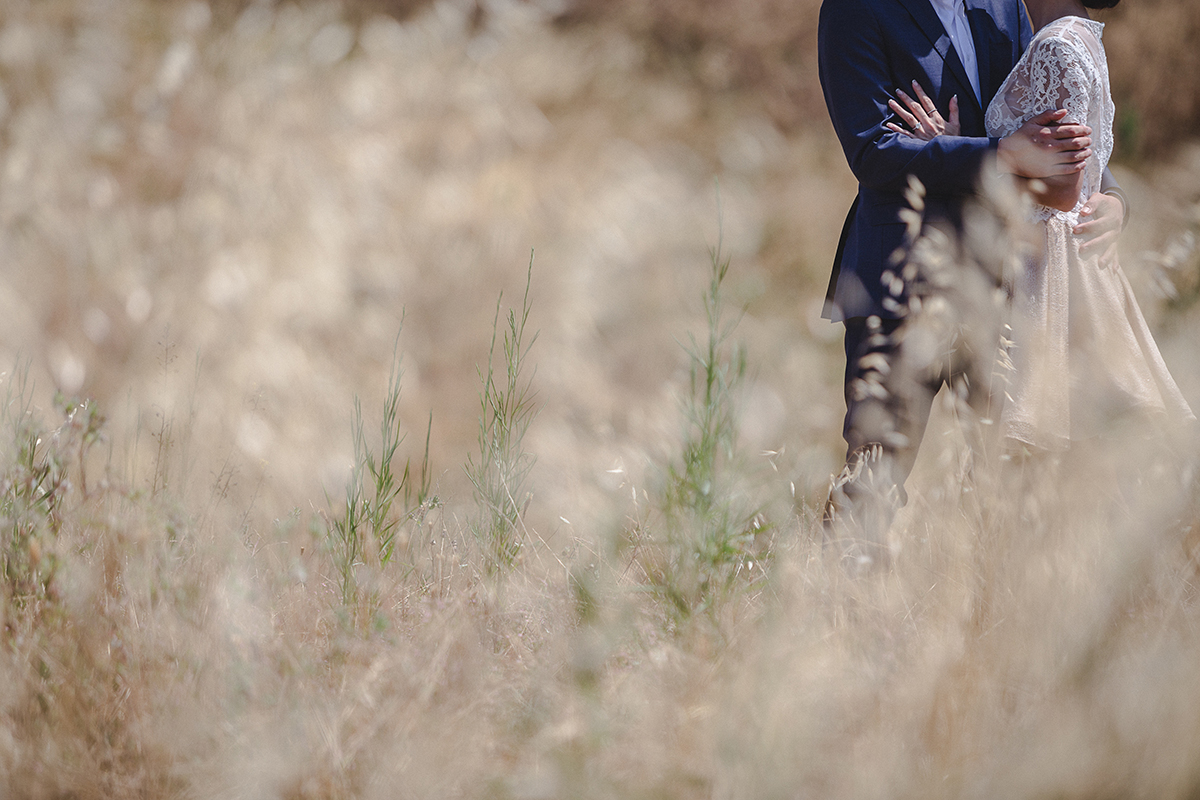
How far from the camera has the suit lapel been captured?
1.58 meters

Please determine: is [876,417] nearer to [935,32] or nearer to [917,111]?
[917,111]

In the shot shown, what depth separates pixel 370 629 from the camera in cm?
126

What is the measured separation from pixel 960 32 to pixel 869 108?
0.82ft

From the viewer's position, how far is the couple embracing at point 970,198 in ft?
4.72

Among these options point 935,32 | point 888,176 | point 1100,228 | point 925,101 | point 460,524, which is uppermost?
point 935,32

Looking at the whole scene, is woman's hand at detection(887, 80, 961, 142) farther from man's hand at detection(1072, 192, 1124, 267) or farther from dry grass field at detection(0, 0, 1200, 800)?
dry grass field at detection(0, 0, 1200, 800)

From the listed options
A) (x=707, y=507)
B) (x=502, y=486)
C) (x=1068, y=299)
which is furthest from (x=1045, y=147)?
(x=502, y=486)

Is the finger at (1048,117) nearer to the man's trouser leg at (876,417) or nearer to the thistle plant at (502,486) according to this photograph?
the man's trouser leg at (876,417)

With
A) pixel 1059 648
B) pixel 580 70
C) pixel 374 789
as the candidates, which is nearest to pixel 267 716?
pixel 374 789

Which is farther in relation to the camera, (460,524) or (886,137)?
(460,524)

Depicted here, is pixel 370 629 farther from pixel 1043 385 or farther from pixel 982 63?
pixel 982 63

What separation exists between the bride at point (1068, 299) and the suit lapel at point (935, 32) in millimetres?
84

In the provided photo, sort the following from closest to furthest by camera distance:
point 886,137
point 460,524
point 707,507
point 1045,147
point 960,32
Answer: point 707,507 < point 1045,147 < point 886,137 < point 960,32 < point 460,524

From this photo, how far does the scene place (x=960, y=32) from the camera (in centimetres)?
164
